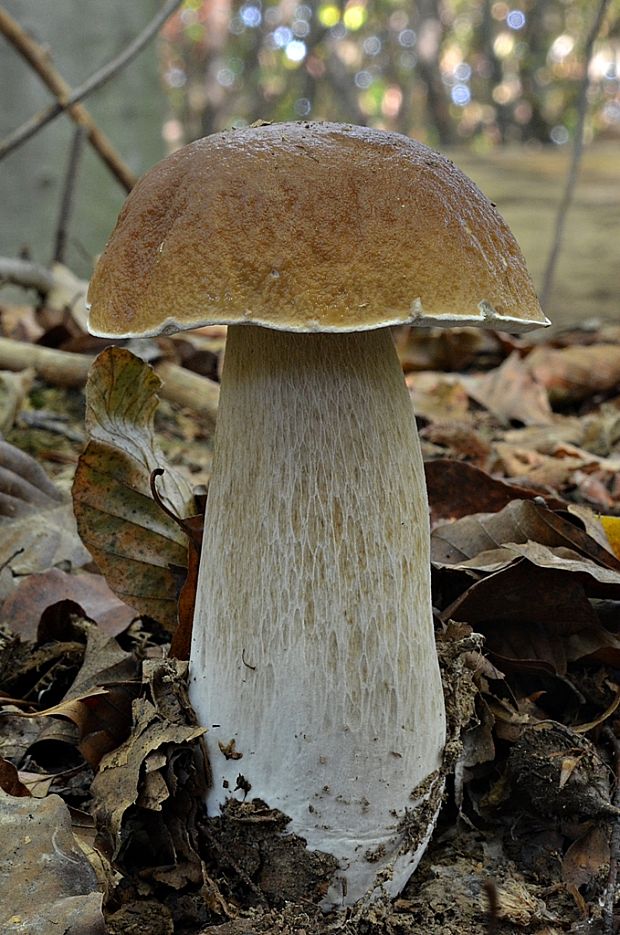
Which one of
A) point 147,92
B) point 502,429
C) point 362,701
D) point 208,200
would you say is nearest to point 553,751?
point 362,701

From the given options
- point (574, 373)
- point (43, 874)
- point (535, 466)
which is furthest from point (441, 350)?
point (43, 874)

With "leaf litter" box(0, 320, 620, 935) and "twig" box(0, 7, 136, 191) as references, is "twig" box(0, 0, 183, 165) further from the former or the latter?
"leaf litter" box(0, 320, 620, 935)

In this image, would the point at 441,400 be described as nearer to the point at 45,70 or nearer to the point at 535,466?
the point at 535,466

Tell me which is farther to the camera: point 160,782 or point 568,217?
point 568,217

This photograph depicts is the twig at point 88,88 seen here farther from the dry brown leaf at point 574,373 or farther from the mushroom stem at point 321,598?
the mushroom stem at point 321,598

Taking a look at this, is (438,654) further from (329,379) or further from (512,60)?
(512,60)

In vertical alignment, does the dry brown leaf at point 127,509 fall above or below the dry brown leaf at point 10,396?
below

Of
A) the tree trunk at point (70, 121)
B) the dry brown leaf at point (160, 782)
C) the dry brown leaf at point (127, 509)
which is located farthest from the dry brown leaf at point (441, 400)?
the tree trunk at point (70, 121)
